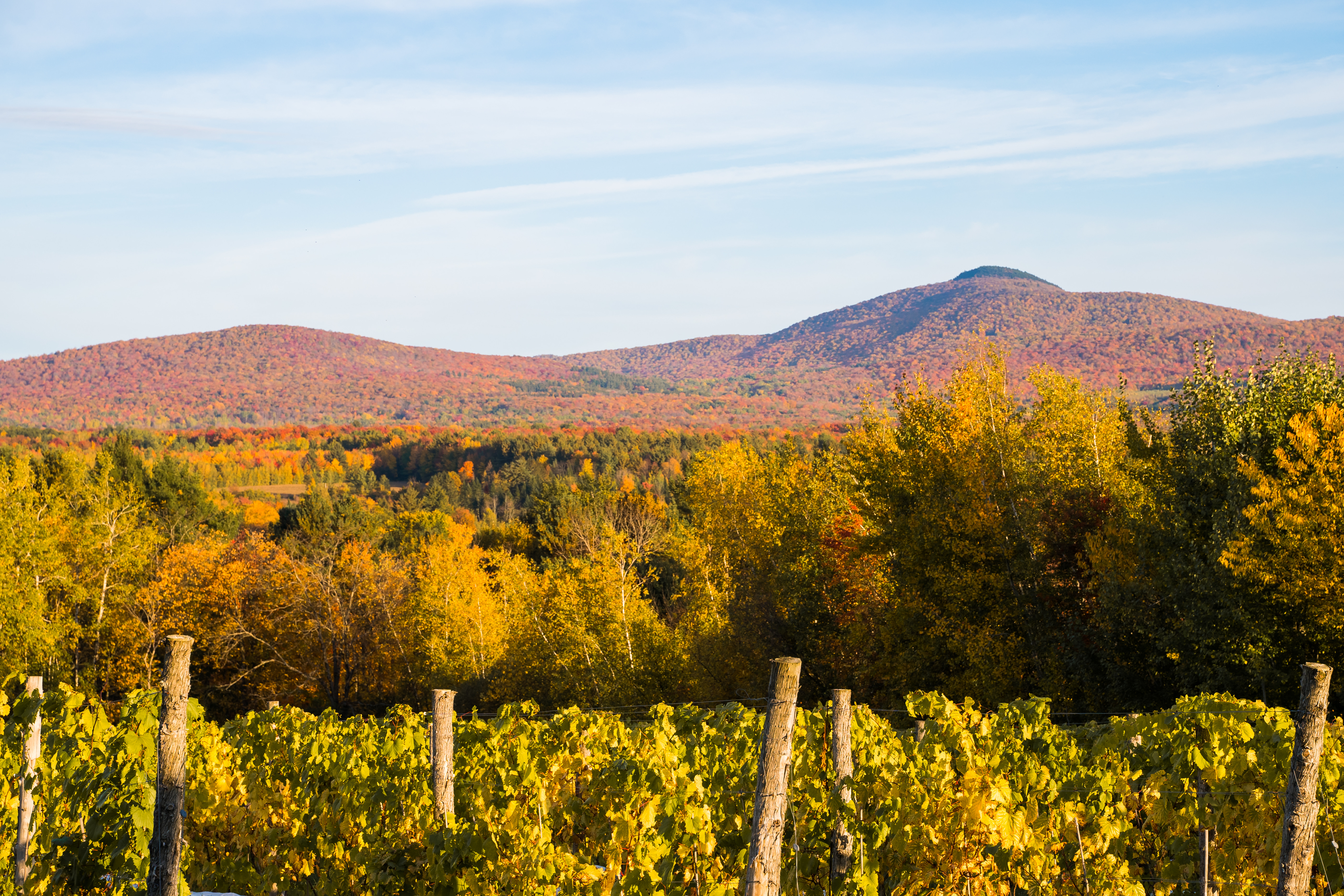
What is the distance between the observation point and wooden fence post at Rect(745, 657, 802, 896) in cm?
470

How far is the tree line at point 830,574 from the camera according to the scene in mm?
16578

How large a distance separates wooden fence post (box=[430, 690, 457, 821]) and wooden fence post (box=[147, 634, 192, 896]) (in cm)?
230

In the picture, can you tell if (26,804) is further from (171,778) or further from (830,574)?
(830,574)

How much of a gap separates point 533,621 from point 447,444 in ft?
305

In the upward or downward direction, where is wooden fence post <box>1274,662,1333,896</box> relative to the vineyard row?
upward

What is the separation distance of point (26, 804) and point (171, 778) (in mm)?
2755

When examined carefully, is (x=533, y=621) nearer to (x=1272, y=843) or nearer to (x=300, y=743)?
(x=300, y=743)

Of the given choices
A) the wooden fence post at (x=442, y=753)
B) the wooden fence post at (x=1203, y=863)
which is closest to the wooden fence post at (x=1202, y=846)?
the wooden fence post at (x=1203, y=863)

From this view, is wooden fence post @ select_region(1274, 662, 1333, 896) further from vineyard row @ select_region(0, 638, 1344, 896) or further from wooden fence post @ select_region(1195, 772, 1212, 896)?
wooden fence post @ select_region(1195, 772, 1212, 896)

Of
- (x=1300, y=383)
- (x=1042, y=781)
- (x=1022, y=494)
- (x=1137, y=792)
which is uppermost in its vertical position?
(x=1300, y=383)

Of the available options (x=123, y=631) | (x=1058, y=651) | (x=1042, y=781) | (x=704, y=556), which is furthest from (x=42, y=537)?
(x=1042, y=781)

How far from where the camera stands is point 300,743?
33.0 feet

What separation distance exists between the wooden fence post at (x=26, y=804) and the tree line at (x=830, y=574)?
15.9 metres

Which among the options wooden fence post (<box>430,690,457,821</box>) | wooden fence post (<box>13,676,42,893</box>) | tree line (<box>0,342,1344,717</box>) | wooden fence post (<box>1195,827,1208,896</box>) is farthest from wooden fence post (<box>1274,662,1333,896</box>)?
tree line (<box>0,342,1344,717</box>)
